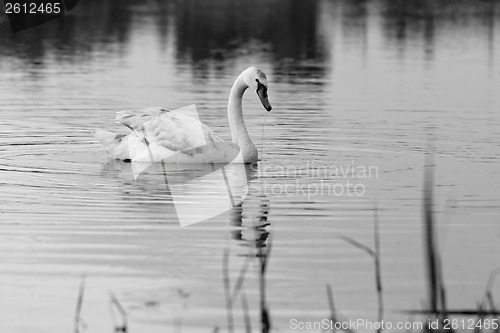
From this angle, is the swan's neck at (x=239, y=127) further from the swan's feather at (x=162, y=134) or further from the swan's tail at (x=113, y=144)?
the swan's tail at (x=113, y=144)

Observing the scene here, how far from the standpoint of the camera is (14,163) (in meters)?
14.5

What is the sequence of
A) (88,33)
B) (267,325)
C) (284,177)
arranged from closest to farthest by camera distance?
(267,325)
(284,177)
(88,33)

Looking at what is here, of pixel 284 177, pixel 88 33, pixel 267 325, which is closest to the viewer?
pixel 267 325

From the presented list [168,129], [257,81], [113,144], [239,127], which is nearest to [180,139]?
Answer: [168,129]

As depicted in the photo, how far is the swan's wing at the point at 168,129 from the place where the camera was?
14680mm

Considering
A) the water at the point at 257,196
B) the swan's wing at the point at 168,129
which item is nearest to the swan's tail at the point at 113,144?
the swan's wing at the point at 168,129

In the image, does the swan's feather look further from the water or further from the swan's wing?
the water

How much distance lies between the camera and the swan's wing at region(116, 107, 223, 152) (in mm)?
14680

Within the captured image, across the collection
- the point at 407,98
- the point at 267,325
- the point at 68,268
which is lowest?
the point at 407,98

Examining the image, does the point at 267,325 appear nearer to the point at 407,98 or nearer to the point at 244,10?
the point at 407,98

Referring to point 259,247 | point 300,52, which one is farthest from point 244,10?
point 259,247

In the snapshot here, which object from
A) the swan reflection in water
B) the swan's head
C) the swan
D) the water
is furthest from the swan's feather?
the swan's head

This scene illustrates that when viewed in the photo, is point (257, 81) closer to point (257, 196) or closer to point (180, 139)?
point (180, 139)

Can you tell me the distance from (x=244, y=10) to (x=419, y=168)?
51.2 meters
